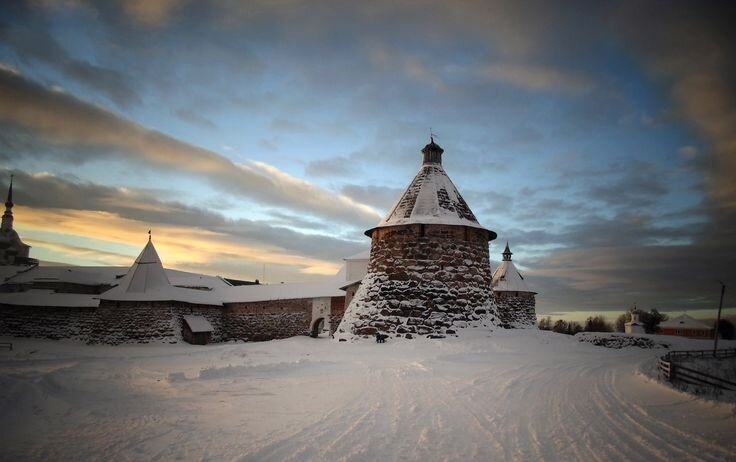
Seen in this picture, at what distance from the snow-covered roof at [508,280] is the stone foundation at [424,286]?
2074cm

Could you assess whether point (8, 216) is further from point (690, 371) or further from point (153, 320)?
point (690, 371)

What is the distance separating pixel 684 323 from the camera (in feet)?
187

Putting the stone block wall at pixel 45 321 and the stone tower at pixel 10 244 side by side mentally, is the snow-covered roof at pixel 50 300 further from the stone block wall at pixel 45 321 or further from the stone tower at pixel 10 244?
the stone tower at pixel 10 244

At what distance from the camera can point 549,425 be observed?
602 centimetres

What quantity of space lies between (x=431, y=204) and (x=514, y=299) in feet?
74.7

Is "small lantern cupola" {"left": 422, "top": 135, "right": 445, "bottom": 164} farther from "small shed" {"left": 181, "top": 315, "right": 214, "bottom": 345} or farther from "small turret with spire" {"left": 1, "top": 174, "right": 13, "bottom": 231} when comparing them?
"small turret with spire" {"left": 1, "top": 174, "right": 13, "bottom": 231}

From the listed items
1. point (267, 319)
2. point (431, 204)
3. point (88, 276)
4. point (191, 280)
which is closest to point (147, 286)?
point (267, 319)

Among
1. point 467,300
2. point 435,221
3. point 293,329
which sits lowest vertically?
point 293,329

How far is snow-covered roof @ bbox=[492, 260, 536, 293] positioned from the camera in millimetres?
38062

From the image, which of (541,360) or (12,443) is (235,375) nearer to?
(12,443)

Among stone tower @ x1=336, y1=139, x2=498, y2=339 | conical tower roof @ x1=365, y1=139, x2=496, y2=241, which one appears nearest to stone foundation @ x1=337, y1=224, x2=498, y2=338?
stone tower @ x1=336, y1=139, x2=498, y2=339

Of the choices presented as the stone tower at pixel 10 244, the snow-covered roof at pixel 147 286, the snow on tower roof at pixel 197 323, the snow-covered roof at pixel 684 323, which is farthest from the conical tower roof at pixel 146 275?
the snow-covered roof at pixel 684 323

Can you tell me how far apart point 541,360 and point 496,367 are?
2115mm

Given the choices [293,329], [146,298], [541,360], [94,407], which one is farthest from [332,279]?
[94,407]
